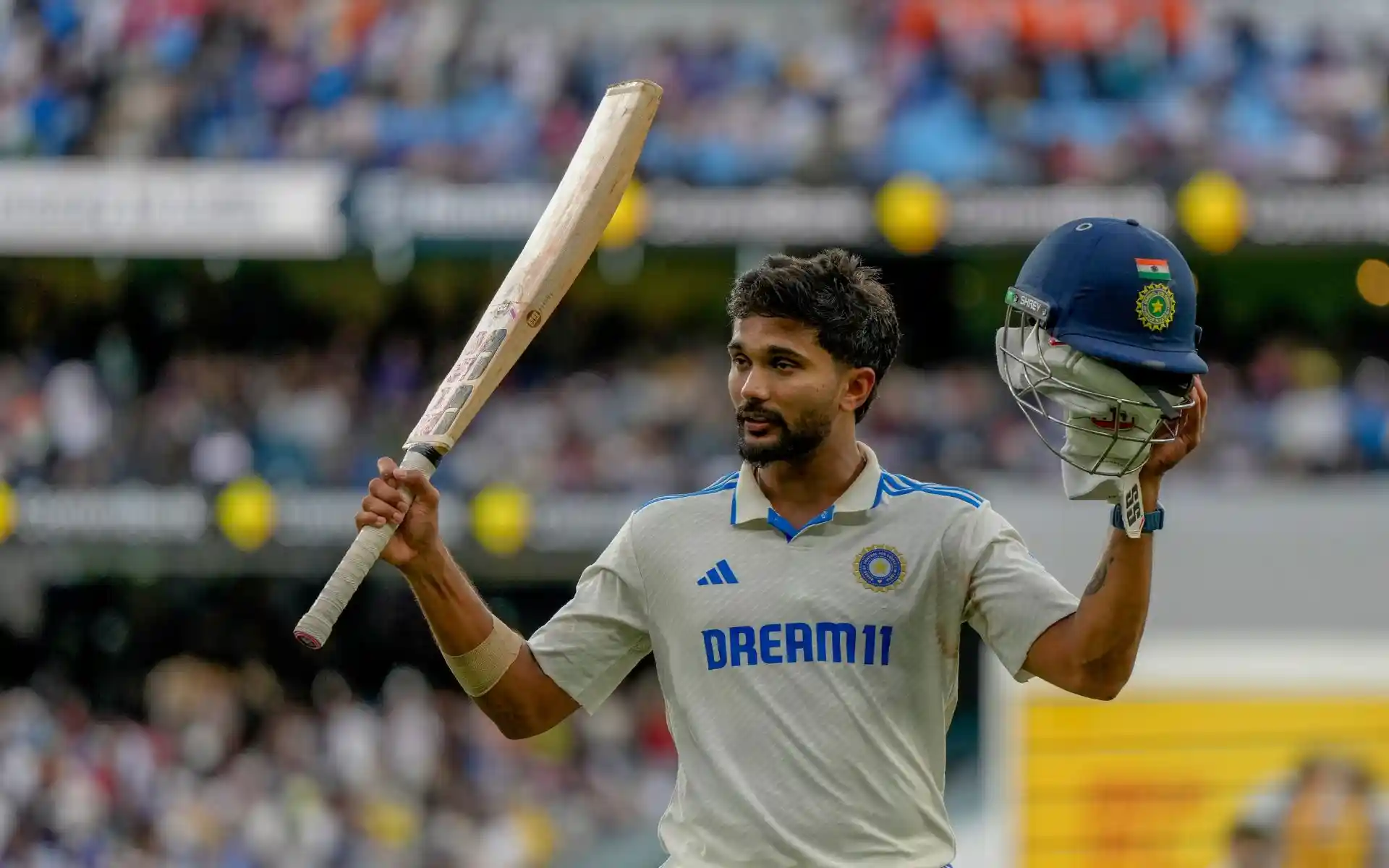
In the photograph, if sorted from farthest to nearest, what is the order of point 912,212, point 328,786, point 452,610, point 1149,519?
point 912,212, point 328,786, point 452,610, point 1149,519

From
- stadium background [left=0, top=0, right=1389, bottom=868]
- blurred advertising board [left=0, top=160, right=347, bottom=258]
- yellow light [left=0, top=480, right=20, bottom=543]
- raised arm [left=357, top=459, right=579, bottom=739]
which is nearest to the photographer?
raised arm [left=357, top=459, right=579, bottom=739]

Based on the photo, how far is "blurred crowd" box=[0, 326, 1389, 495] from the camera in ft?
46.9

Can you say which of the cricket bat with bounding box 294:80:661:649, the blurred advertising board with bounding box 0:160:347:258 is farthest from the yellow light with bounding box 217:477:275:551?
the cricket bat with bounding box 294:80:661:649

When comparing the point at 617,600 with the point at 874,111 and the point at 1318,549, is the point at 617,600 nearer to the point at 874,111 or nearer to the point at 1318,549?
the point at 1318,549

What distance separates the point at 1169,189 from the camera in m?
15.0

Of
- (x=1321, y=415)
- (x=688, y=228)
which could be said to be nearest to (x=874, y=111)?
(x=688, y=228)

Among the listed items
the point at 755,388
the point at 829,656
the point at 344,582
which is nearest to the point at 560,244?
the point at 755,388

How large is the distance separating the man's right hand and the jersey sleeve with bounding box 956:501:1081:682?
96cm

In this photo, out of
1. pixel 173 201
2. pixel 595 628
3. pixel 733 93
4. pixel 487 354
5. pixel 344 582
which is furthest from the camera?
pixel 733 93

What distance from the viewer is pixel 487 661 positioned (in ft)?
12.3

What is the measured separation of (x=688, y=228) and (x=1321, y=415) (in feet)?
15.9

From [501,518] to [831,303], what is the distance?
1096cm

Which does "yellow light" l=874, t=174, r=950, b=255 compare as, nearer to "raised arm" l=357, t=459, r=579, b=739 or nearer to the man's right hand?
"raised arm" l=357, t=459, r=579, b=739

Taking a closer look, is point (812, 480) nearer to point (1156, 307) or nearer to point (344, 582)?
point (1156, 307)
